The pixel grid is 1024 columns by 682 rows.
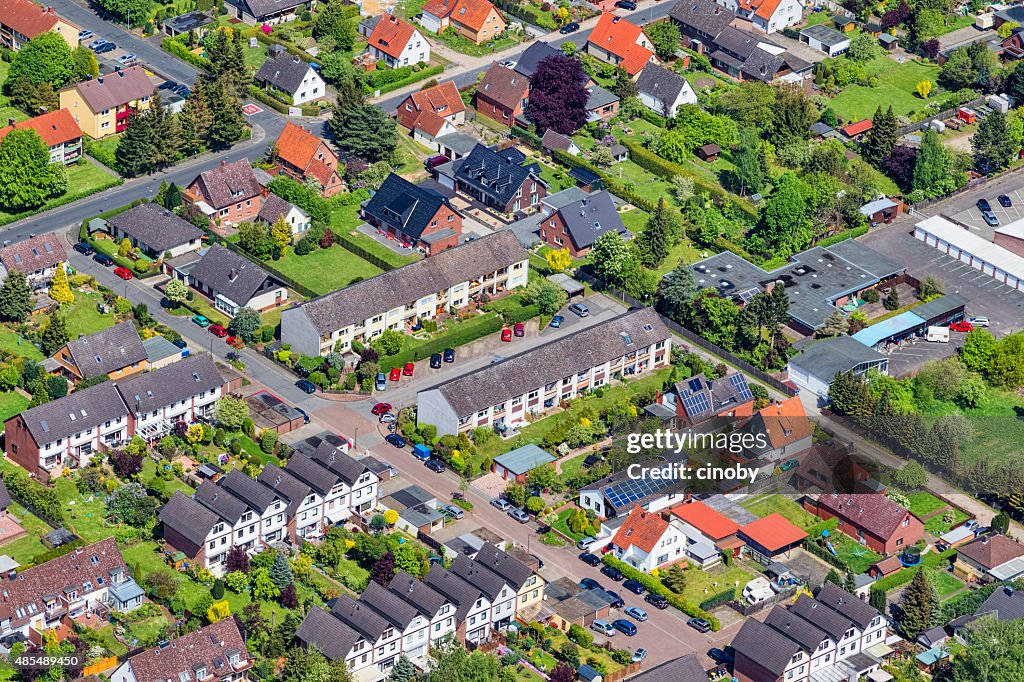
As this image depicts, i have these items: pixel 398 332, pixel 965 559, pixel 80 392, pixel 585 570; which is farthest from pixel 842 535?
pixel 80 392

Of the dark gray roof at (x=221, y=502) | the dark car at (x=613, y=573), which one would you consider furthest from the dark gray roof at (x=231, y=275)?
the dark car at (x=613, y=573)

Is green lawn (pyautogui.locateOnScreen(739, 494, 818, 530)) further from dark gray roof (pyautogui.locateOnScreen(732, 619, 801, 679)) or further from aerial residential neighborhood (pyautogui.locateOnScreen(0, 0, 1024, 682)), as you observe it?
dark gray roof (pyautogui.locateOnScreen(732, 619, 801, 679))

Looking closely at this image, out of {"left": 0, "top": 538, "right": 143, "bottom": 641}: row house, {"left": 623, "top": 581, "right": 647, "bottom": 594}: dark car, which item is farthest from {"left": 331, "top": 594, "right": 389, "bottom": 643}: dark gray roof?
{"left": 623, "top": 581, "right": 647, "bottom": 594}: dark car

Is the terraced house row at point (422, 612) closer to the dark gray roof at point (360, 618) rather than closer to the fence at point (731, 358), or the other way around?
the dark gray roof at point (360, 618)

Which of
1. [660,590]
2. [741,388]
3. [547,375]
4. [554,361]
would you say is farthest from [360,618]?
[741,388]

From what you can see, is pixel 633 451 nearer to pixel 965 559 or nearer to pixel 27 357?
pixel 965 559

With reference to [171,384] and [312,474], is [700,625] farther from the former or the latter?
[171,384]
